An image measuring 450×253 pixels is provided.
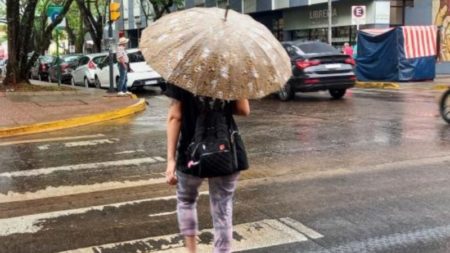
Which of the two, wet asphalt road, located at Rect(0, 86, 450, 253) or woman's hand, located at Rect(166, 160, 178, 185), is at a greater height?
woman's hand, located at Rect(166, 160, 178, 185)

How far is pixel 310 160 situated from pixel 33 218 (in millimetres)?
3784

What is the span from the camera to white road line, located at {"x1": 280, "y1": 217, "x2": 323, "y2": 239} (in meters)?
5.05

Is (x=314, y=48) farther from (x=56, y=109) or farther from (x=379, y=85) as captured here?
(x=56, y=109)

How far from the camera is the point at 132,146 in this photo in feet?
31.6

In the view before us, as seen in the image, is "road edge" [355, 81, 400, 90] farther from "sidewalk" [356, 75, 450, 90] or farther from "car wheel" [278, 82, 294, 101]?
"car wheel" [278, 82, 294, 101]

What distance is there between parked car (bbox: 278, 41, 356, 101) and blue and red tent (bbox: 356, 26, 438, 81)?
22.2ft

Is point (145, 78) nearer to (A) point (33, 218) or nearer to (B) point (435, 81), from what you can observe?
(B) point (435, 81)

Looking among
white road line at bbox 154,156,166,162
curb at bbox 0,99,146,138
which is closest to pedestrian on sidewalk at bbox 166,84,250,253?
white road line at bbox 154,156,166,162

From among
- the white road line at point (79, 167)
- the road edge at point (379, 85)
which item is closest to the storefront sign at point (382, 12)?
the road edge at point (379, 85)

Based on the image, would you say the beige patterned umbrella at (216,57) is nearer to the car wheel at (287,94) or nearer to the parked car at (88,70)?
the car wheel at (287,94)

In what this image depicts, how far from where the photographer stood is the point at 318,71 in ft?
54.4

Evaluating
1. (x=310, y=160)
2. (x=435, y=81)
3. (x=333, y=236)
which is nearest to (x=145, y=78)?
(x=435, y=81)

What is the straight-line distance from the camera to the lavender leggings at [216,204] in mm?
3852

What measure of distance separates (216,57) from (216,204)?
96cm
